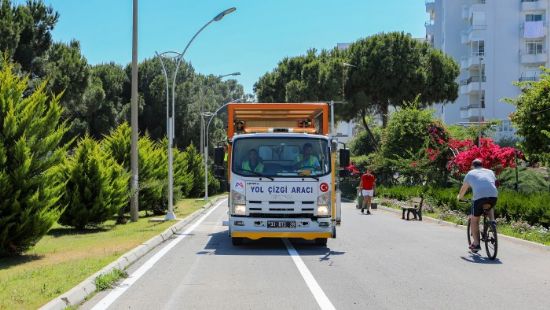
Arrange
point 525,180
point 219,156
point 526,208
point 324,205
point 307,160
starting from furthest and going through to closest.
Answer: point 525,180, point 526,208, point 219,156, point 307,160, point 324,205

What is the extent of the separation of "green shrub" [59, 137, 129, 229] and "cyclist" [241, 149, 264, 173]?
22.2 ft

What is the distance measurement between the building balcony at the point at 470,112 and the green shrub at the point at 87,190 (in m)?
51.9

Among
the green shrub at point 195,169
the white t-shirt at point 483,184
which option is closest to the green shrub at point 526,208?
the white t-shirt at point 483,184

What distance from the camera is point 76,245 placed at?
13.8 m

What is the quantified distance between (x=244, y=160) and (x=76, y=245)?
452cm

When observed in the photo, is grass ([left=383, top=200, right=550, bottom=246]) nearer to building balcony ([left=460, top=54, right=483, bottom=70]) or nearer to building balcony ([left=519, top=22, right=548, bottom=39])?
building balcony ([left=460, top=54, right=483, bottom=70])

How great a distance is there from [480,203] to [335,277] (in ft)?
12.0

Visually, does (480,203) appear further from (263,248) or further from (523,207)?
(523,207)

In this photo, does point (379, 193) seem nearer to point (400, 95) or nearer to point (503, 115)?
point (400, 95)

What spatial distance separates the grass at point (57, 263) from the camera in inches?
292

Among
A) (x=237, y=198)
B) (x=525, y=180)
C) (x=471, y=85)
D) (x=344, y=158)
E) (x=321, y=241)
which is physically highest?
(x=471, y=85)

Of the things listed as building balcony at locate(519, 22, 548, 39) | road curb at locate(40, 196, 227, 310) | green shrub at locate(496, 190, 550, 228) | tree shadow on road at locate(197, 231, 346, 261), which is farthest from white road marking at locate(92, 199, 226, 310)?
building balcony at locate(519, 22, 548, 39)

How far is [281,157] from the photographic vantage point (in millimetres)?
12758

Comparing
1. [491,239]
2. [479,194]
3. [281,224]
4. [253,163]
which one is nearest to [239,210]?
[281,224]
